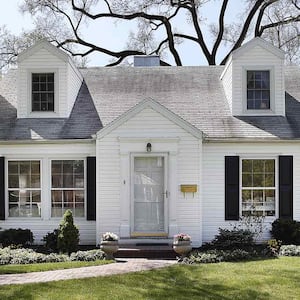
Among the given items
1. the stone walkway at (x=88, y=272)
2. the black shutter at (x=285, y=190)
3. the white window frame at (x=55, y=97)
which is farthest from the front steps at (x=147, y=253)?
the white window frame at (x=55, y=97)

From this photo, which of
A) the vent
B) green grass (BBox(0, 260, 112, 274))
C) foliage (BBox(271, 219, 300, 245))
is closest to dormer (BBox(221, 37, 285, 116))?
foliage (BBox(271, 219, 300, 245))

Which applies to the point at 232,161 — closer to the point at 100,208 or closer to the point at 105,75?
the point at 100,208

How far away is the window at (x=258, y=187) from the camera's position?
13.2 m

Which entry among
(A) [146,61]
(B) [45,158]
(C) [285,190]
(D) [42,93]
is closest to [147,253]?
(B) [45,158]

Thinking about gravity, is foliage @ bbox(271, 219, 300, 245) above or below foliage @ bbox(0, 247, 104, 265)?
above

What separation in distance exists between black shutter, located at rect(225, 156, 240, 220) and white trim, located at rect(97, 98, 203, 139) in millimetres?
1258

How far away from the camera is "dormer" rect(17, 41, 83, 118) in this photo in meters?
14.1

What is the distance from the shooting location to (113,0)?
27.4m

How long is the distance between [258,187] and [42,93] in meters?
7.09

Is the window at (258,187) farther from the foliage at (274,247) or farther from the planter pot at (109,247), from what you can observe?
the planter pot at (109,247)

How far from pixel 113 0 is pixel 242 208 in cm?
1834

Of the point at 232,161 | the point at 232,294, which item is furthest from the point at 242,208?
the point at 232,294

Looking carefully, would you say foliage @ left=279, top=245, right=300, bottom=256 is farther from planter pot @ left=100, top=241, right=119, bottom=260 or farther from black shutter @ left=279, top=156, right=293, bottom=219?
planter pot @ left=100, top=241, right=119, bottom=260

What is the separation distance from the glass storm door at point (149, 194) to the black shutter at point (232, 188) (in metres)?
1.81
